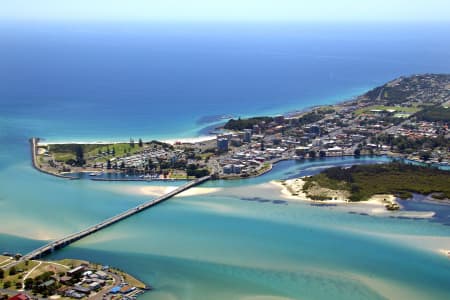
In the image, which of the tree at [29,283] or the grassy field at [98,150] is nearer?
the tree at [29,283]

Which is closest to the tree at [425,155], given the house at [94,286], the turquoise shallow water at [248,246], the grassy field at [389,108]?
the turquoise shallow water at [248,246]

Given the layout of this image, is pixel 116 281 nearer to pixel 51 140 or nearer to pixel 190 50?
pixel 51 140

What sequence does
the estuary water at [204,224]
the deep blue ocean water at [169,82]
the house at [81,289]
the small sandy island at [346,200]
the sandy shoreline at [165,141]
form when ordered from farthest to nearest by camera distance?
the deep blue ocean water at [169,82], the sandy shoreline at [165,141], the small sandy island at [346,200], the estuary water at [204,224], the house at [81,289]

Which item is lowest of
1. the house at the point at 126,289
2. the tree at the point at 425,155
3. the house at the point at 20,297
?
the house at the point at 126,289

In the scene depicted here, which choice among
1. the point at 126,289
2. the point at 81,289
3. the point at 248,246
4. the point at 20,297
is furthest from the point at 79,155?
the point at 20,297

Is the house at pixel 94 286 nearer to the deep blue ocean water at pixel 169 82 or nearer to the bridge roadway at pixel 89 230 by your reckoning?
the bridge roadway at pixel 89 230

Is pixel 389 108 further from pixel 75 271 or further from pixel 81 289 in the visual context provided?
pixel 81 289

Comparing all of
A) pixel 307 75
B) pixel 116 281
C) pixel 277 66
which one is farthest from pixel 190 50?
pixel 116 281

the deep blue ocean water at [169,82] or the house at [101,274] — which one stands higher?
the deep blue ocean water at [169,82]
